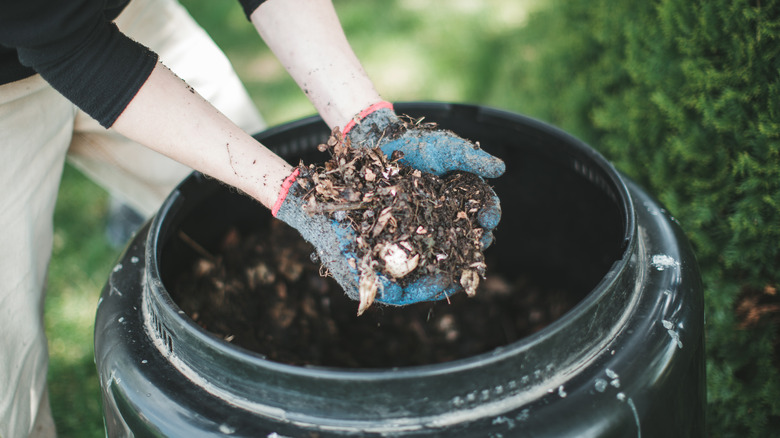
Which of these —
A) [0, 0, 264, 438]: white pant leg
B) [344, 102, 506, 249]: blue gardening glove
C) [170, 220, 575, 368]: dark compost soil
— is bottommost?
[170, 220, 575, 368]: dark compost soil

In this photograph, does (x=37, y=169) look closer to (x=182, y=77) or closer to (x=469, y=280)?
(x=182, y=77)

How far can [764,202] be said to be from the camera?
1.50 meters

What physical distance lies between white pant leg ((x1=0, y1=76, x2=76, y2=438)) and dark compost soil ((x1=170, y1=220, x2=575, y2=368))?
0.42m

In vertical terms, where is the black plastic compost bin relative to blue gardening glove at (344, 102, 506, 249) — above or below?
below

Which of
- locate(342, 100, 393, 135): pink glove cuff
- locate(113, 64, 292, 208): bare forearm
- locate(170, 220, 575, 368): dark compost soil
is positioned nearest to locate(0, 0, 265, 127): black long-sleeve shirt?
locate(113, 64, 292, 208): bare forearm

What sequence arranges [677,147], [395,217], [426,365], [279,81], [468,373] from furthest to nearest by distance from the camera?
[279,81] → [677,147] → [395,217] → [426,365] → [468,373]

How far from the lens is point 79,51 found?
1048 millimetres

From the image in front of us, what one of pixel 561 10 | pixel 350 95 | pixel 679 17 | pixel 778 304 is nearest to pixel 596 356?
pixel 350 95

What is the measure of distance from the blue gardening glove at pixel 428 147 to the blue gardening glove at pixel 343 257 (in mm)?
152

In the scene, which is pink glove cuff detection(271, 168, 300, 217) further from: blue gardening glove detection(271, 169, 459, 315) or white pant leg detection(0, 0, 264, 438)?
white pant leg detection(0, 0, 264, 438)

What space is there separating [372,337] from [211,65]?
102 cm

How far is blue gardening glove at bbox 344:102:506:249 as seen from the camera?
46.3 inches

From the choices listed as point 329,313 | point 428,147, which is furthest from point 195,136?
point 329,313

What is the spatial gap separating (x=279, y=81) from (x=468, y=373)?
305 cm
